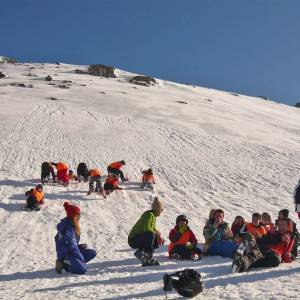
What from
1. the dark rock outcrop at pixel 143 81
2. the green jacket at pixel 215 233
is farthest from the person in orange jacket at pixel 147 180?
the dark rock outcrop at pixel 143 81

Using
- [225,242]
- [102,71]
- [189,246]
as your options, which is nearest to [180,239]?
[189,246]

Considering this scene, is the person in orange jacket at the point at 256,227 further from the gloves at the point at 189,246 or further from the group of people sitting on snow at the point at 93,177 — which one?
the group of people sitting on snow at the point at 93,177

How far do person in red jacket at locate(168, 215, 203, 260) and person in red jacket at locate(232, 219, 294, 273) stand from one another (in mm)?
1269

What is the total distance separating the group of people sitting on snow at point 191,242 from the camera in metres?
8.32

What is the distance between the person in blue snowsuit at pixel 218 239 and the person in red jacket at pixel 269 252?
2.14 ft

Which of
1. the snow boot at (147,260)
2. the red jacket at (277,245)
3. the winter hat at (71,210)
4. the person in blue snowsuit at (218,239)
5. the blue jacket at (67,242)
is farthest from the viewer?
the person in blue snowsuit at (218,239)

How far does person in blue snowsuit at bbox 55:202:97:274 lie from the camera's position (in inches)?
328

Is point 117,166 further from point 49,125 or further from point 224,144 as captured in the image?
point 49,125

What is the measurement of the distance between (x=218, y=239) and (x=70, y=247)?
3.27 meters

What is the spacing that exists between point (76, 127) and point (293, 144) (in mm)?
14389

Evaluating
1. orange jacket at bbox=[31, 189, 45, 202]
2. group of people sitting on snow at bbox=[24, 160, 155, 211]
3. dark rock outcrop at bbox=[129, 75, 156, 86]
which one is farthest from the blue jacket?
dark rock outcrop at bbox=[129, 75, 156, 86]

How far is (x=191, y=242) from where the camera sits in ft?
32.2

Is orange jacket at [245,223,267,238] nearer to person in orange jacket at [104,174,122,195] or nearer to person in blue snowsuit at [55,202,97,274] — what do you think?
person in blue snowsuit at [55,202,97,274]

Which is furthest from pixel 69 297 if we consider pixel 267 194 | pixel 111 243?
pixel 267 194
